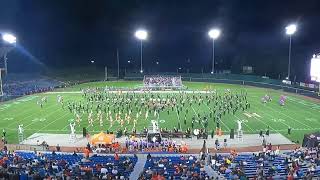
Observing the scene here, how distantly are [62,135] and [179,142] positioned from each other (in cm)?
990

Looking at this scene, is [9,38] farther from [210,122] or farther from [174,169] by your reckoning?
[174,169]

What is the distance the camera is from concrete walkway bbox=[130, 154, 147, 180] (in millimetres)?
20616

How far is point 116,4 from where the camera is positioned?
72062 mm

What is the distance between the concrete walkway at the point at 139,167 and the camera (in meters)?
20.6

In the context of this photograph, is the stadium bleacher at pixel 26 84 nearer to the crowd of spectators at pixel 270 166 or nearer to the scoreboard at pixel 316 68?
the scoreboard at pixel 316 68

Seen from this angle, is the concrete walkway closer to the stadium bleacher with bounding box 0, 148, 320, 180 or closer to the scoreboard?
the stadium bleacher with bounding box 0, 148, 320, 180

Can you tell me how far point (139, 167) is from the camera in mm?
22719

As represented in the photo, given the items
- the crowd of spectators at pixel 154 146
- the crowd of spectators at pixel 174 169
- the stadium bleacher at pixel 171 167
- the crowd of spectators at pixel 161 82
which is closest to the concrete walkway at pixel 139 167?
the stadium bleacher at pixel 171 167

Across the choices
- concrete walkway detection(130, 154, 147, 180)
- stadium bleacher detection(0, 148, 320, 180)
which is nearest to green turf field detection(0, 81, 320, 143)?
concrete walkway detection(130, 154, 147, 180)

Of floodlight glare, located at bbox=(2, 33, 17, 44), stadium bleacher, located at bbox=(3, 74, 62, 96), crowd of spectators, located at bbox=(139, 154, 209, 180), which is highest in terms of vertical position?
floodlight glare, located at bbox=(2, 33, 17, 44)

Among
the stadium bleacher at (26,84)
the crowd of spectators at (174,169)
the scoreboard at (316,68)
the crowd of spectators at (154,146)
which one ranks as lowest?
the crowd of spectators at (154,146)

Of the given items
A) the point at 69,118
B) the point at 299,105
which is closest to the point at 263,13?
the point at 299,105

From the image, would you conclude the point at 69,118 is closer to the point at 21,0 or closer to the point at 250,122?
the point at 250,122

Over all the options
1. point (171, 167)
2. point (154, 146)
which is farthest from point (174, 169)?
point (154, 146)
